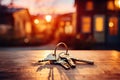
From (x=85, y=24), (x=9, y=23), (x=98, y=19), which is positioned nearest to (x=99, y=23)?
(x=98, y=19)

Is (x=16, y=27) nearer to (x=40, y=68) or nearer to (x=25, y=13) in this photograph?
(x=25, y=13)

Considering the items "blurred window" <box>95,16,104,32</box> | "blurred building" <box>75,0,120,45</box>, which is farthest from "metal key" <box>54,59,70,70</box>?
"blurred window" <box>95,16,104,32</box>

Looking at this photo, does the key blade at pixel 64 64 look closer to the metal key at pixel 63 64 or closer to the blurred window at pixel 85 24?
the metal key at pixel 63 64

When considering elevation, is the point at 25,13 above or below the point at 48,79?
above

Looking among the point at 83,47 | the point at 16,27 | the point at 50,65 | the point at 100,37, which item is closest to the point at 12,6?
the point at 16,27

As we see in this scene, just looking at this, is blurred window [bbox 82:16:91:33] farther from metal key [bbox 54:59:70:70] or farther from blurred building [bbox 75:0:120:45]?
metal key [bbox 54:59:70:70]

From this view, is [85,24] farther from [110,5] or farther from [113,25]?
[110,5]

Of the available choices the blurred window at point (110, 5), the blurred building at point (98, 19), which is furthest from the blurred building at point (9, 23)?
the blurred window at point (110, 5)
